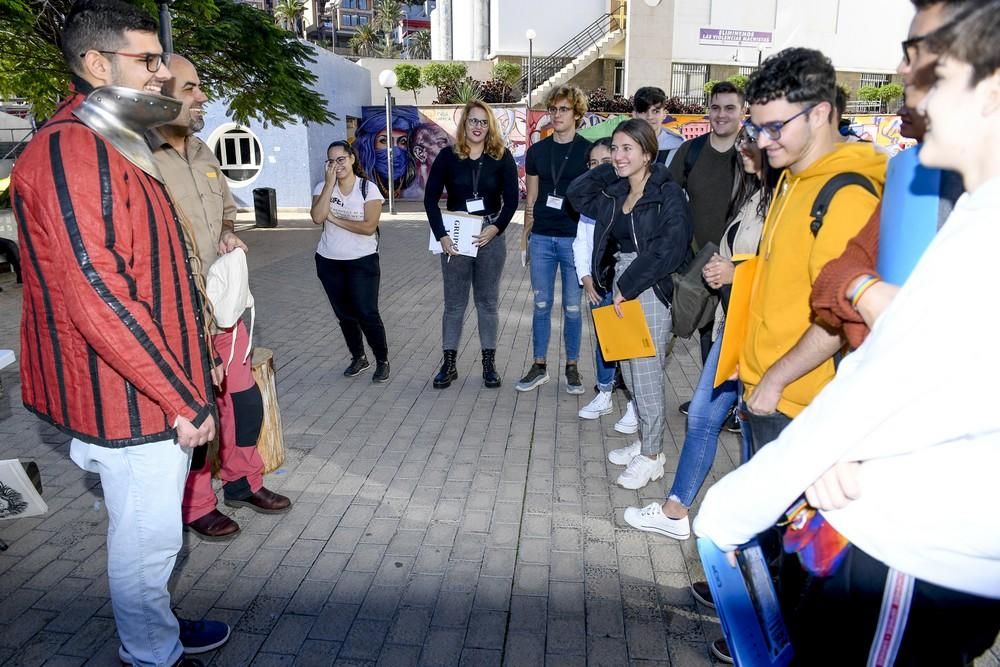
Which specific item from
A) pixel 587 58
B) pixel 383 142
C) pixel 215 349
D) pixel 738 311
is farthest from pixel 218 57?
pixel 587 58

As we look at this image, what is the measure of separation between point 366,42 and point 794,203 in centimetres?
7090

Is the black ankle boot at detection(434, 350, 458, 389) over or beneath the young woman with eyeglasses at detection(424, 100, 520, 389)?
beneath

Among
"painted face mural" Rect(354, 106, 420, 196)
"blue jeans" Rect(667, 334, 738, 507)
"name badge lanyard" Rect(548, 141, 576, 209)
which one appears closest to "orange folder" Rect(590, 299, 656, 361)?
"blue jeans" Rect(667, 334, 738, 507)

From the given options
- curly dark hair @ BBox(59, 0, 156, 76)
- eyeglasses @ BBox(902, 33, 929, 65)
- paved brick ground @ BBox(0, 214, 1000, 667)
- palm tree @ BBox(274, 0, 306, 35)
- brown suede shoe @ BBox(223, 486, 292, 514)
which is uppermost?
palm tree @ BBox(274, 0, 306, 35)

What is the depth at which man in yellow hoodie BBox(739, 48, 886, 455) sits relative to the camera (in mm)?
2086

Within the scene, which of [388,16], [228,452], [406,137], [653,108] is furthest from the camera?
[388,16]

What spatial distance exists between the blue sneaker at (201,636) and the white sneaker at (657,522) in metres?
1.90

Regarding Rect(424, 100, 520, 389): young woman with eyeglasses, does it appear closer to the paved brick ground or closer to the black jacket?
the paved brick ground

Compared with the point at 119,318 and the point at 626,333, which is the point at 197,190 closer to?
the point at 119,318

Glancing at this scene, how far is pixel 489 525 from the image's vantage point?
11.4ft

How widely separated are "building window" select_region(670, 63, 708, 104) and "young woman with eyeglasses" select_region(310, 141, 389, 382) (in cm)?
3137

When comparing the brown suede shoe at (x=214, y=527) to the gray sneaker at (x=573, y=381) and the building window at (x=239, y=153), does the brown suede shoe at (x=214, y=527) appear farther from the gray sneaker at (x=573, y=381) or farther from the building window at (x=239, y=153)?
the building window at (x=239, y=153)

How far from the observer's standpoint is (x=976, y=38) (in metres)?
1.10

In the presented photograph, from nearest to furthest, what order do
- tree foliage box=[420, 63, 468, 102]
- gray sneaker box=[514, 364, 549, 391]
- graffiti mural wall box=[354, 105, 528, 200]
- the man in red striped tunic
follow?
the man in red striped tunic < gray sneaker box=[514, 364, 549, 391] < graffiti mural wall box=[354, 105, 528, 200] < tree foliage box=[420, 63, 468, 102]
